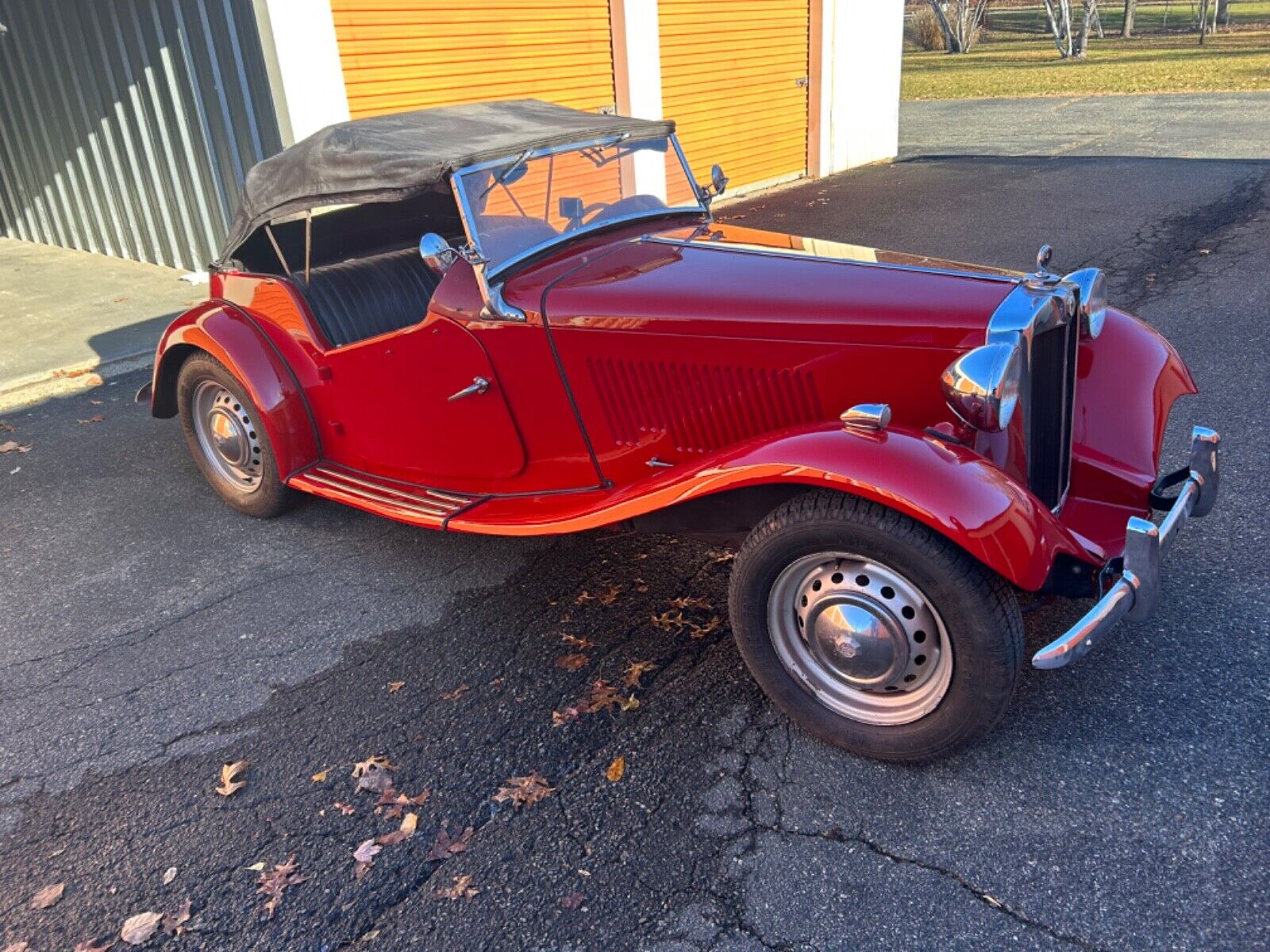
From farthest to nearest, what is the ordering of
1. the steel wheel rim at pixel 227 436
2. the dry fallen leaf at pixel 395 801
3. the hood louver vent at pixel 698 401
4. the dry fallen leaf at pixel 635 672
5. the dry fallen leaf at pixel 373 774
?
the steel wheel rim at pixel 227 436
the dry fallen leaf at pixel 635 672
the hood louver vent at pixel 698 401
the dry fallen leaf at pixel 373 774
the dry fallen leaf at pixel 395 801

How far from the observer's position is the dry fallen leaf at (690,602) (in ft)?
11.7

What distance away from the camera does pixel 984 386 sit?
253 centimetres

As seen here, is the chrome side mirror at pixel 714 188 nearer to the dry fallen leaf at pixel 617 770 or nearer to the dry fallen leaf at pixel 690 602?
the dry fallen leaf at pixel 690 602

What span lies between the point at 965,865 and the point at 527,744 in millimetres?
1293

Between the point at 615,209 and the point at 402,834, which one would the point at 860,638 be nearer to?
the point at 402,834

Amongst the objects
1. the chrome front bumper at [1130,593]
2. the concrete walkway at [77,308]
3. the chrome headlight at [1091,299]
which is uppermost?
the chrome headlight at [1091,299]

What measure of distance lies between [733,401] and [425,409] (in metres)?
1.29

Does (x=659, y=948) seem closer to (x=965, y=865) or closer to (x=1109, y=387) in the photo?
(x=965, y=865)

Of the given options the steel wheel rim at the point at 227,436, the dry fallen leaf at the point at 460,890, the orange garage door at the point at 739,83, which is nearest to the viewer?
the dry fallen leaf at the point at 460,890

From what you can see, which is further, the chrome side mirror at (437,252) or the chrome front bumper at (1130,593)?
the chrome side mirror at (437,252)

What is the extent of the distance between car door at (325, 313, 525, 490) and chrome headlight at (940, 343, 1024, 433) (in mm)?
1603

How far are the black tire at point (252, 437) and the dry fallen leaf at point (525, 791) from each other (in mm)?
2120

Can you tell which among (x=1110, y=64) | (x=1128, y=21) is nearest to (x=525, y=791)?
(x=1110, y=64)

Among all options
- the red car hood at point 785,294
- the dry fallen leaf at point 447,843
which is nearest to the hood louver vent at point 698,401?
the red car hood at point 785,294
